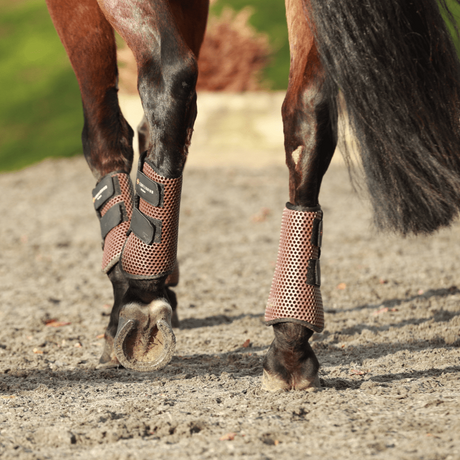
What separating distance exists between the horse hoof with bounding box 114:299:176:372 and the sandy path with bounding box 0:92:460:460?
4.0 inches

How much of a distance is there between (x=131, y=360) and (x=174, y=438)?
0.53 meters

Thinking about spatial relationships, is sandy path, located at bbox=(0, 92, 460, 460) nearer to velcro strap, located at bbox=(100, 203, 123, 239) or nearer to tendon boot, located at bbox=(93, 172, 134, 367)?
tendon boot, located at bbox=(93, 172, 134, 367)

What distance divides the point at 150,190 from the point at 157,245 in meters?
0.19

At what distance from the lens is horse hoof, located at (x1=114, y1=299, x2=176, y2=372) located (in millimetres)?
2215

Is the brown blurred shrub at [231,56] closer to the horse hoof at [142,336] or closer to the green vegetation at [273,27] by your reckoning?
the green vegetation at [273,27]

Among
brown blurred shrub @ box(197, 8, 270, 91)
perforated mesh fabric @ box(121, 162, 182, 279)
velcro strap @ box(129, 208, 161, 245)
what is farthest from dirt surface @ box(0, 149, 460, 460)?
brown blurred shrub @ box(197, 8, 270, 91)

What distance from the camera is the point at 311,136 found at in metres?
2.08

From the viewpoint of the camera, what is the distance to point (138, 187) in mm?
2287

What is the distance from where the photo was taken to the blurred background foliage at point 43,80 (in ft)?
34.1

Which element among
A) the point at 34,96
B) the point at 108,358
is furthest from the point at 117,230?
the point at 34,96

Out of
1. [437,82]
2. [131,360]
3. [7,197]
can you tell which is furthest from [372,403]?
[7,197]

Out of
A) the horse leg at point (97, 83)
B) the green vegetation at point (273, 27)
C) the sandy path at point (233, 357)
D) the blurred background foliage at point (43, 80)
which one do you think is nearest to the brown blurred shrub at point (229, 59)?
the blurred background foliage at point (43, 80)

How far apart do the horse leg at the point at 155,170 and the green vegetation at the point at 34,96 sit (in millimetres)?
7293

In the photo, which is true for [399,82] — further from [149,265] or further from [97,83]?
[97,83]
